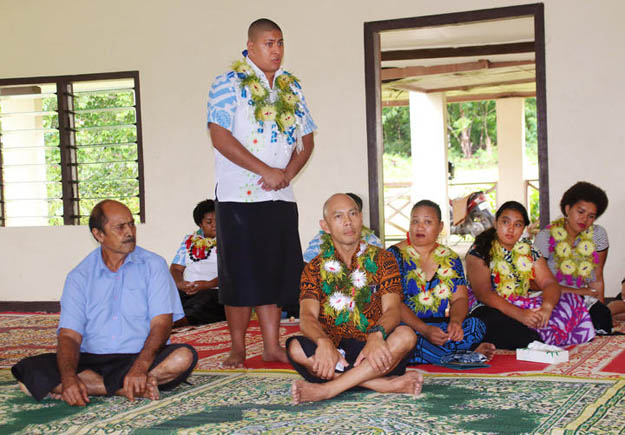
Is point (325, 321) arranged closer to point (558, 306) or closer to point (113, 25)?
point (558, 306)

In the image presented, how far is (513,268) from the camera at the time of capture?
4.64 metres

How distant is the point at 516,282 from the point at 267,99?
6.12ft

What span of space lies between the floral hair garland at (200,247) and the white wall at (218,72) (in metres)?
0.81

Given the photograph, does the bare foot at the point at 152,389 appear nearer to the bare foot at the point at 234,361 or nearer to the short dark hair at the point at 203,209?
the bare foot at the point at 234,361

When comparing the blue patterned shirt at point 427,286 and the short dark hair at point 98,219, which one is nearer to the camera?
the short dark hair at point 98,219

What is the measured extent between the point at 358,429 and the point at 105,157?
522 centimetres

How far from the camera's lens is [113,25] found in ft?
23.5

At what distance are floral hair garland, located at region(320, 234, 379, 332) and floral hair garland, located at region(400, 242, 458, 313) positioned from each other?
77 centimetres

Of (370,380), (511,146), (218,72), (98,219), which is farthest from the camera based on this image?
(511,146)

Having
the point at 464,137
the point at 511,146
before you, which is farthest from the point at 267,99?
the point at 464,137

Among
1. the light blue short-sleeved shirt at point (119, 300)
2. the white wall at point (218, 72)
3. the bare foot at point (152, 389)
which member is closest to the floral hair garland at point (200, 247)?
the white wall at point (218, 72)

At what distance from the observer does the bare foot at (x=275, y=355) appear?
4160 millimetres

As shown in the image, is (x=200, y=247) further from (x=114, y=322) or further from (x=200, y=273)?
(x=114, y=322)

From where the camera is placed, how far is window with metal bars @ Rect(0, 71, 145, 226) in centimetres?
728
